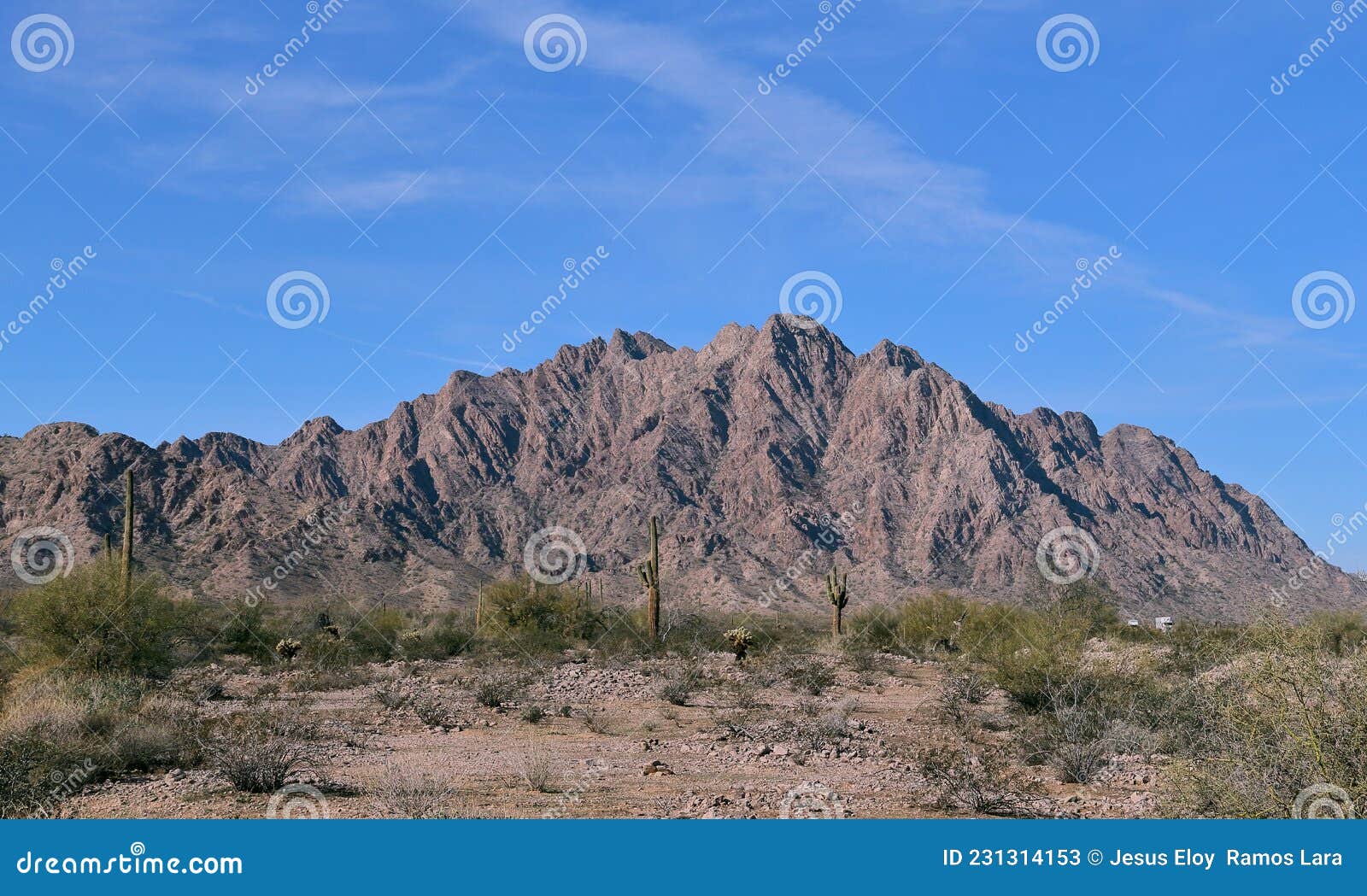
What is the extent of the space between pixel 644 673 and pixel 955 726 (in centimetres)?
1034

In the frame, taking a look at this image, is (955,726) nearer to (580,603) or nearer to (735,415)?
(580,603)

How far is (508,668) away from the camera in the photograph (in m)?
25.6

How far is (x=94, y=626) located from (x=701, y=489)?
110 metres

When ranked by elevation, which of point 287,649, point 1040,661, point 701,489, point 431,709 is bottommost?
point 431,709

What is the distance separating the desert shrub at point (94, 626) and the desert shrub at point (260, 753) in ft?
22.2

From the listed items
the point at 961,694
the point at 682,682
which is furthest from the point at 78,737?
the point at 961,694

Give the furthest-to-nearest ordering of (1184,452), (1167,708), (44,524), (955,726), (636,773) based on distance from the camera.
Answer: (1184,452)
(44,524)
(955,726)
(1167,708)
(636,773)

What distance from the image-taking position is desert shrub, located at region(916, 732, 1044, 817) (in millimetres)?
9828

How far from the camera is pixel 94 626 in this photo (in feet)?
64.8

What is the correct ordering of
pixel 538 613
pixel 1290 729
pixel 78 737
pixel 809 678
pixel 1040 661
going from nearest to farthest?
1. pixel 1290 729
2. pixel 78 737
3. pixel 1040 661
4. pixel 809 678
5. pixel 538 613

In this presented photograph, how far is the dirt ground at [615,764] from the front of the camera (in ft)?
32.7

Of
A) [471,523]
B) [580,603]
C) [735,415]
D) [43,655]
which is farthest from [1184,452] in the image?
[43,655]

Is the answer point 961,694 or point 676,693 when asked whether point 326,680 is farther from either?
point 961,694

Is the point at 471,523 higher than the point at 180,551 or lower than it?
higher
